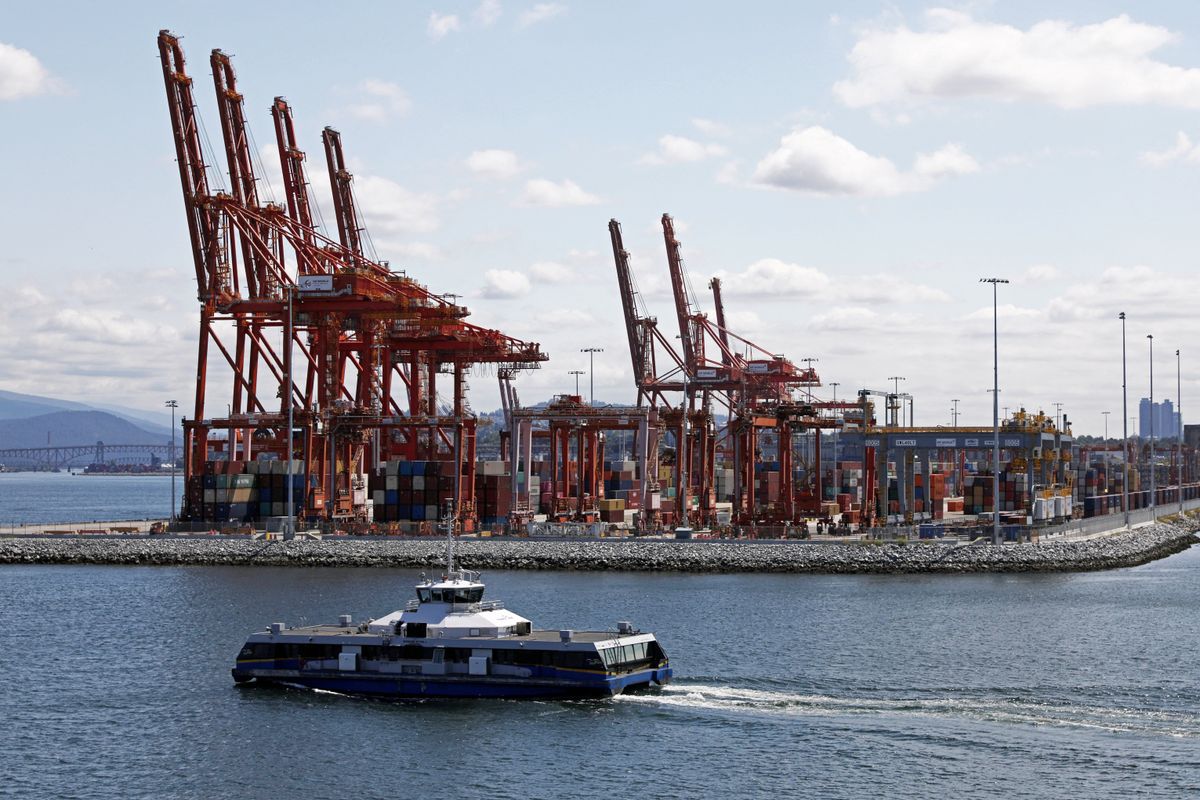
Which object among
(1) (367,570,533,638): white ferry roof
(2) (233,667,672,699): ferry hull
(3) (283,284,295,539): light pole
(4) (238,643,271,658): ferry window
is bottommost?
(2) (233,667,672,699): ferry hull

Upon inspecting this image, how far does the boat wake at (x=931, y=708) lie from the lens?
48.6 m

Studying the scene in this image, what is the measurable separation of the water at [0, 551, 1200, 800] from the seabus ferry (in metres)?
0.72

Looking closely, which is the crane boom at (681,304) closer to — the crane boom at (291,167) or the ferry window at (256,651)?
the crane boom at (291,167)

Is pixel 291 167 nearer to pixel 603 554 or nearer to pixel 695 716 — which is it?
pixel 603 554

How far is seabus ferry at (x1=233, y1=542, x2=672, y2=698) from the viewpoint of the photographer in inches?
2095

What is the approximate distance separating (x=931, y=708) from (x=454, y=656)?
1593cm

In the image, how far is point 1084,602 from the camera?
3233 inches

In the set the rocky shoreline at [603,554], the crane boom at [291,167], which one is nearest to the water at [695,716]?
the rocky shoreline at [603,554]

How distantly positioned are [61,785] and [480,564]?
5996cm

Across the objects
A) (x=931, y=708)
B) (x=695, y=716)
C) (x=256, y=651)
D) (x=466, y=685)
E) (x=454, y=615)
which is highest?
(x=454, y=615)

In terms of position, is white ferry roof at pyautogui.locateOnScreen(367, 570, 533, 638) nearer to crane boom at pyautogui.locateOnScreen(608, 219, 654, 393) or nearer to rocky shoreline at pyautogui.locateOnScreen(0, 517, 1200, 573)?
rocky shoreline at pyautogui.locateOnScreen(0, 517, 1200, 573)

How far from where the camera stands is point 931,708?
50.9 m

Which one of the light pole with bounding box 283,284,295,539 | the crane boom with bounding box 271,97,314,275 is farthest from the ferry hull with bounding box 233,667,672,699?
the crane boom with bounding box 271,97,314,275

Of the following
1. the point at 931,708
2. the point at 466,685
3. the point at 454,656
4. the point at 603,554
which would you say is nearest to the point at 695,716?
the point at 931,708
